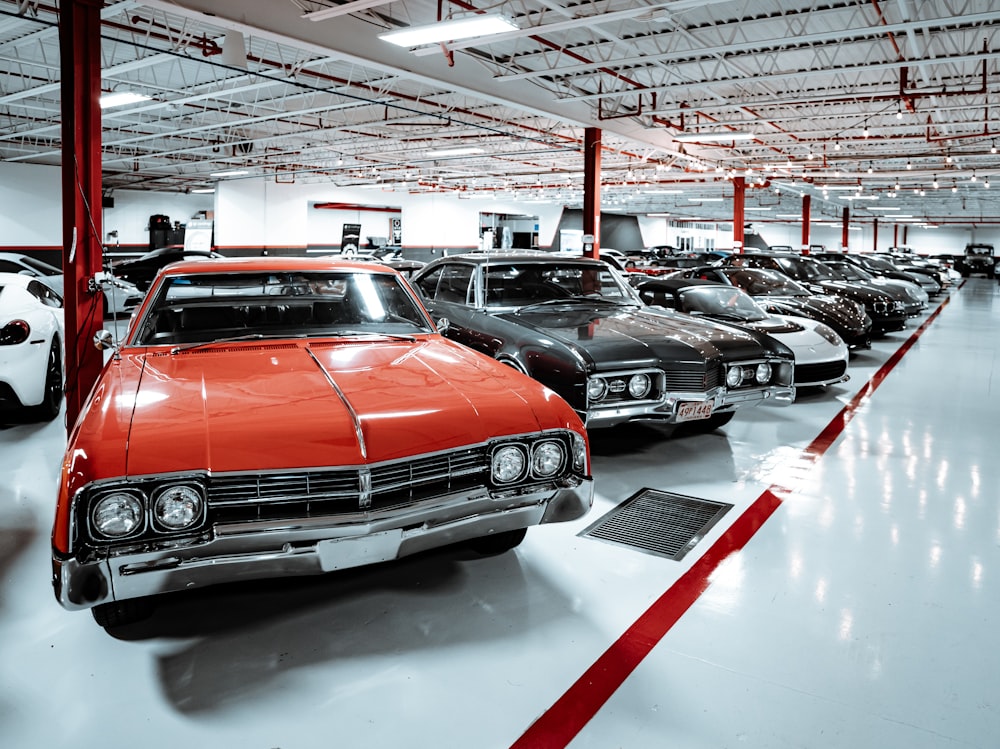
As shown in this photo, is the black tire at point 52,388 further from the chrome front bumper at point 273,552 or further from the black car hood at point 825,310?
the black car hood at point 825,310

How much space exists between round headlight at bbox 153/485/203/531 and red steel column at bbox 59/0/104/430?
402 cm

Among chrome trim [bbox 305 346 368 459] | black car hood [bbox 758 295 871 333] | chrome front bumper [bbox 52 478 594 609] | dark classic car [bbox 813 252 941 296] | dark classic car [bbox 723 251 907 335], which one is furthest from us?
dark classic car [bbox 813 252 941 296]

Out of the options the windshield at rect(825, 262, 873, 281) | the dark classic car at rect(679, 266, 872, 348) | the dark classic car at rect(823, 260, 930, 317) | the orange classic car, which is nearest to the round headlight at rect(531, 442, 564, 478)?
the orange classic car

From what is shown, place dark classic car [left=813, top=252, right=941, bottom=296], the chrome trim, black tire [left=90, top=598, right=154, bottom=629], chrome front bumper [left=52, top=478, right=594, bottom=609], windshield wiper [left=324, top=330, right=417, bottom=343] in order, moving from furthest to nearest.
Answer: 1. dark classic car [left=813, top=252, right=941, bottom=296]
2. windshield wiper [left=324, top=330, right=417, bottom=343]
3. black tire [left=90, top=598, right=154, bottom=629]
4. the chrome trim
5. chrome front bumper [left=52, top=478, right=594, bottom=609]

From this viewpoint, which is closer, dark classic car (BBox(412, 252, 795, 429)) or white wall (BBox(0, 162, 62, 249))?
dark classic car (BBox(412, 252, 795, 429))

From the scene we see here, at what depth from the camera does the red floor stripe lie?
226 centimetres

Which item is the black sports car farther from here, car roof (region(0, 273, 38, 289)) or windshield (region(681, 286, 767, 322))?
windshield (region(681, 286, 767, 322))

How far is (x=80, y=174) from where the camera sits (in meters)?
5.80

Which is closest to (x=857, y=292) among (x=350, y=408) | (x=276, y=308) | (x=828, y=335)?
(x=828, y=335)

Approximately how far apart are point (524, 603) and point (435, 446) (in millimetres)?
878

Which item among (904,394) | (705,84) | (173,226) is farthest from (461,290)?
(173,226)

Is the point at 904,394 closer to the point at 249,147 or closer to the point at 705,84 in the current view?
the point at 705,84

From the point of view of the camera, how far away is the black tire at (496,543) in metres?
3.40

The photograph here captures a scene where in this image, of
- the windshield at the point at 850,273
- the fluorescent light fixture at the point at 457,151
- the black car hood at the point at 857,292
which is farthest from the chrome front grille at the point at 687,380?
the fluorescent light fixture at the point at 457,151
